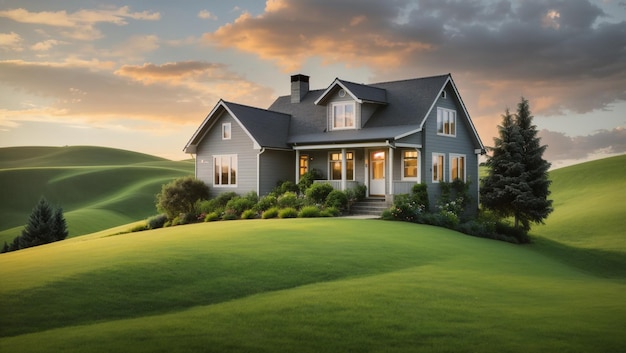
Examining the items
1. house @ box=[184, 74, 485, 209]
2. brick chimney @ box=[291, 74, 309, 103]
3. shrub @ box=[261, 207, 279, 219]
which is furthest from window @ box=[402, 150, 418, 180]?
brick chimney @ box=[291, 74, 309, 103]

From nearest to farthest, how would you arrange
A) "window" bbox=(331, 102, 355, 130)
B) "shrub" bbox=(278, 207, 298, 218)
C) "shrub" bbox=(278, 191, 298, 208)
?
"shrub" bbox=(278, 207, 298, 218)
"shrub" bbox=(278, 191, 298, 208)
"window" bbox=(331, 102, 355, 130)

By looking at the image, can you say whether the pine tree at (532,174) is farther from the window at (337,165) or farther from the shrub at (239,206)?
the shrub at (239,206)

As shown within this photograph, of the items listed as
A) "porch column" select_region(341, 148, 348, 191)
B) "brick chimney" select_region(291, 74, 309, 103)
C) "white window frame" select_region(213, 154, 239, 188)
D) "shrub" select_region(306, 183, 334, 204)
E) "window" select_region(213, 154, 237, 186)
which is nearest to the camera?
"shrub" select_region(306, 183, 334, 204)

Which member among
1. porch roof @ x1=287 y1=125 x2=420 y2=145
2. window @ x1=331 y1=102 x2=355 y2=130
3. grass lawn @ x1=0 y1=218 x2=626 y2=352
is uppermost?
window @ x1=331 y1=102 x2=355 y2=130

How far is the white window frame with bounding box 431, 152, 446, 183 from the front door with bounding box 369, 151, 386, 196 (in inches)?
125

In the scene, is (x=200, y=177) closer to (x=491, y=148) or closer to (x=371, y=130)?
(x=371, y=130)

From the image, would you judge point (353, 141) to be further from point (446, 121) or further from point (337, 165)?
point (446, 121)

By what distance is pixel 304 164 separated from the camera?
36.3 m

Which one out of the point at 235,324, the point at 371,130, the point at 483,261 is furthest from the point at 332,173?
the point at 235,324

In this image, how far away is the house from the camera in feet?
107

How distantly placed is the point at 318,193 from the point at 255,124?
7760 mm

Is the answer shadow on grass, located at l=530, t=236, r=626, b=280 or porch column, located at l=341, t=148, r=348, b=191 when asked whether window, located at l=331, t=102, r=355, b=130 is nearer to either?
porch column, located at l=341, t=148, r=348, b=191

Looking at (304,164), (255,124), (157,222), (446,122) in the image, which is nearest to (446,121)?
(446,122)

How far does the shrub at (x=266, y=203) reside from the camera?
102 feet
